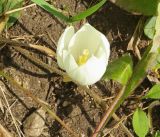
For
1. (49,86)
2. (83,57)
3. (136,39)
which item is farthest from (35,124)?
(136,39)

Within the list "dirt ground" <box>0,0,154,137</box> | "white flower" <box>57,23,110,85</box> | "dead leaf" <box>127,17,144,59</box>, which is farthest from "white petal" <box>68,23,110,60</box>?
"dead leaf" <box>127,17,144,59</box>

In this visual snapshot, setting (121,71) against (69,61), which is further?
(121,71)

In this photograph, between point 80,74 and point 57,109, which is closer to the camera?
point 80,74

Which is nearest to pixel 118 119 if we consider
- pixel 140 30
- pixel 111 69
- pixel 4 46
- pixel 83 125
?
pixel 83 125

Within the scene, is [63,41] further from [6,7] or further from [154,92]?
[154,92]

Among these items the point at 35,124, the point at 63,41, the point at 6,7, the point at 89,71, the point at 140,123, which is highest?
the point at 6,7

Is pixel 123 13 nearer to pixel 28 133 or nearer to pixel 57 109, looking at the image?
pixel 57 109
